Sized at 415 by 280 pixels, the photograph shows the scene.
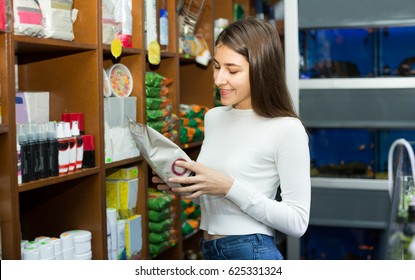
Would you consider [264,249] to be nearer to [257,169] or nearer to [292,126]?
[257,169]

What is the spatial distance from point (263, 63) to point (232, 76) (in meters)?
0.11

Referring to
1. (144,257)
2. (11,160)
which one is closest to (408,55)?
(144,257)

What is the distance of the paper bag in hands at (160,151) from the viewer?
5.92 feet

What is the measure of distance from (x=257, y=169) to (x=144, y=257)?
4.36ft

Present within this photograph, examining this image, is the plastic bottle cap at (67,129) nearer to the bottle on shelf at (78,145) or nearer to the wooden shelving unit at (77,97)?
the bottle on shelf at (78,145)

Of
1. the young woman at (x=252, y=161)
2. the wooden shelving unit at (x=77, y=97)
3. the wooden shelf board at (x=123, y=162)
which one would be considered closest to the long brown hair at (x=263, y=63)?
the young woman at (x=252, y=161)

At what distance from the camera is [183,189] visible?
1.81 meters

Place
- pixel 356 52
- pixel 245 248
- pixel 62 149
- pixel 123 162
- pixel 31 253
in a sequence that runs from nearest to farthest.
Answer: pixel 245 248
pixel 31 253
pixel 62 149
pixel 123 162
pixel 356 52

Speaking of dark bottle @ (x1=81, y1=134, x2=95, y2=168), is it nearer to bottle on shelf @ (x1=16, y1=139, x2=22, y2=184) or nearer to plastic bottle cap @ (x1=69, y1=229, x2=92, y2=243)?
plastic bottle cap @ (x1=69, y1=229, x2=92, y2=243)

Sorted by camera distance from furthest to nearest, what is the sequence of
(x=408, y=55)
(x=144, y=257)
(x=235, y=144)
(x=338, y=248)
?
1. (x=338, y=248)
2. (x=408, y=55)
3. (x=144, y=257)
4. (x=235, y=144)

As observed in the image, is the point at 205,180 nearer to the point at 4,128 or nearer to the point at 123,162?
the point at 4,128

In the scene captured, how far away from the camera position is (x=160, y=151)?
5.98 ft

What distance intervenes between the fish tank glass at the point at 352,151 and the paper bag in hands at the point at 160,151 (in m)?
2.56

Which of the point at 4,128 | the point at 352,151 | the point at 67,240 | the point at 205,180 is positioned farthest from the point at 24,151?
the point at 352,151
